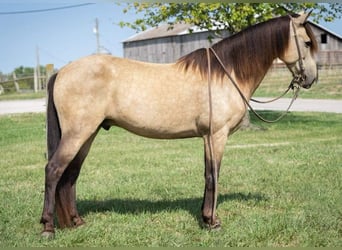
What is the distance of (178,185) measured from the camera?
6.05 meters

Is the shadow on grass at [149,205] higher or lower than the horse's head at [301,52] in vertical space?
lower

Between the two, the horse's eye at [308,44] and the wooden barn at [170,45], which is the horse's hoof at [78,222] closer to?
the horse's eye at [308,44]

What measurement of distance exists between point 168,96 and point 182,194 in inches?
77.7

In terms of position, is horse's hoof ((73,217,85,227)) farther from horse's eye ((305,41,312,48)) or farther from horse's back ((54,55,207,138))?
horse's eye ((305,41,312,48))

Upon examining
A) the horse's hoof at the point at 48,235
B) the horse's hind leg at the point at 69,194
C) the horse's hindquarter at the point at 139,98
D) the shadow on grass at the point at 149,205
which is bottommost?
the shadow on grass at the point at 149,205

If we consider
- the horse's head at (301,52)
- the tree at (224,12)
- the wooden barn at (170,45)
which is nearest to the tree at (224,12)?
the tree at (224,12)

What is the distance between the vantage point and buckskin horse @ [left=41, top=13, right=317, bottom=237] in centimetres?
411

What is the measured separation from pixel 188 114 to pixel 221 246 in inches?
54.9

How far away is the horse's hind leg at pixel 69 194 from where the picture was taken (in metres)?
4.31

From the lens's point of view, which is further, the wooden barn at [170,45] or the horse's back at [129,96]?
the wooden barn at [170,45]

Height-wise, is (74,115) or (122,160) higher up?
(74,115)

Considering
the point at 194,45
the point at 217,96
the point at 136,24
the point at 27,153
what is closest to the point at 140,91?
the point at 217,96

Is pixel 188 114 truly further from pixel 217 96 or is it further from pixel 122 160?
pixel 122 160

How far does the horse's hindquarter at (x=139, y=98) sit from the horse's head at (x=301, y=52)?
854 mm
